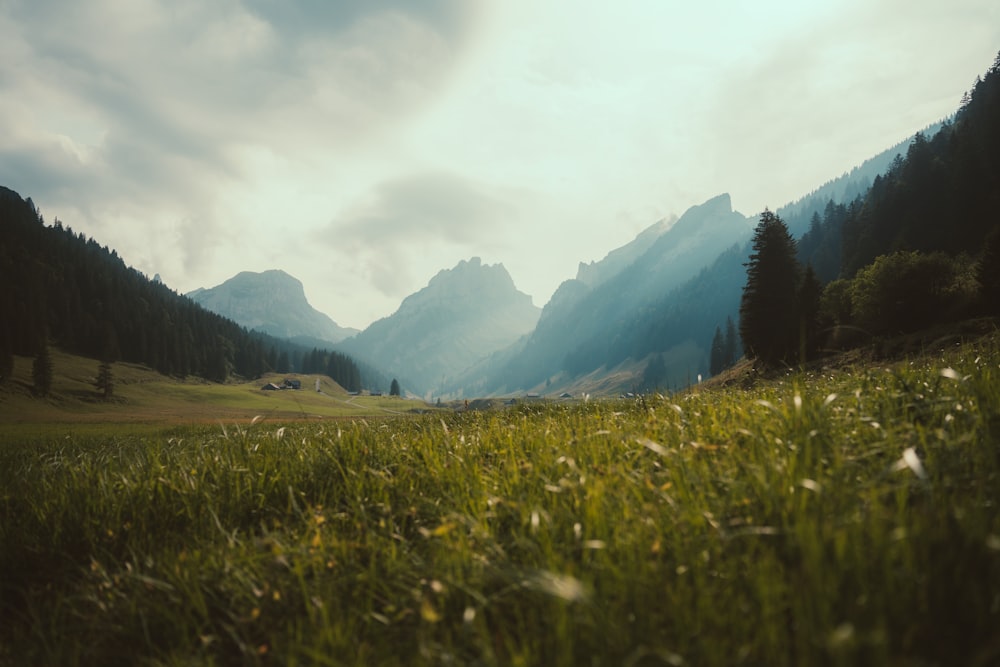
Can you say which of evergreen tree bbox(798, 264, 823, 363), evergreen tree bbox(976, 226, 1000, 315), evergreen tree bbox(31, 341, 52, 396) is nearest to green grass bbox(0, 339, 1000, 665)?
evergreen tree bbox(798, 264, 823, 363)

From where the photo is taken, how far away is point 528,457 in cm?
532

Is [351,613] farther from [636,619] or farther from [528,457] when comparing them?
[528,457]

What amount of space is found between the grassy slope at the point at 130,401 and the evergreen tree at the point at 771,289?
61844 mm

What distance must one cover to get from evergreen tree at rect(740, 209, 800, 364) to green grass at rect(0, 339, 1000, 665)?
209 ft

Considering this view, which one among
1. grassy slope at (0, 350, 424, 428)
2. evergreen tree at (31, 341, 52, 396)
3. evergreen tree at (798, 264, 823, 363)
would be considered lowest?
grassy slope at (0, 350, 424, 428)

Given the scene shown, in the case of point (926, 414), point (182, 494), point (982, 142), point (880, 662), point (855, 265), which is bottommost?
point (182, 494)

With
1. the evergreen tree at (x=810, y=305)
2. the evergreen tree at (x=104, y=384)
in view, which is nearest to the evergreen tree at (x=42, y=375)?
the evergreen tree at (x=104, y=384)

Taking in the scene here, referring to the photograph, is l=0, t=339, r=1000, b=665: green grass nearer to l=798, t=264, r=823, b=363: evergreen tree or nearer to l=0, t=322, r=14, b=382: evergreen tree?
l=798, t=264, r=823, b=363: evergreen tree

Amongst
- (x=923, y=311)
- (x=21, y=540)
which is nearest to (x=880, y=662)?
(x=21, y=540)

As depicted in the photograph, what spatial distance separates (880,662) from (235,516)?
213 inches

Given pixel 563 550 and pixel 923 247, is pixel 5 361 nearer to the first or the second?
pixel 563 550

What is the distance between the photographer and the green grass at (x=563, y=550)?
2.09 m

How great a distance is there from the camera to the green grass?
209 cm

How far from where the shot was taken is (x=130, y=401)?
126562 millimetres
